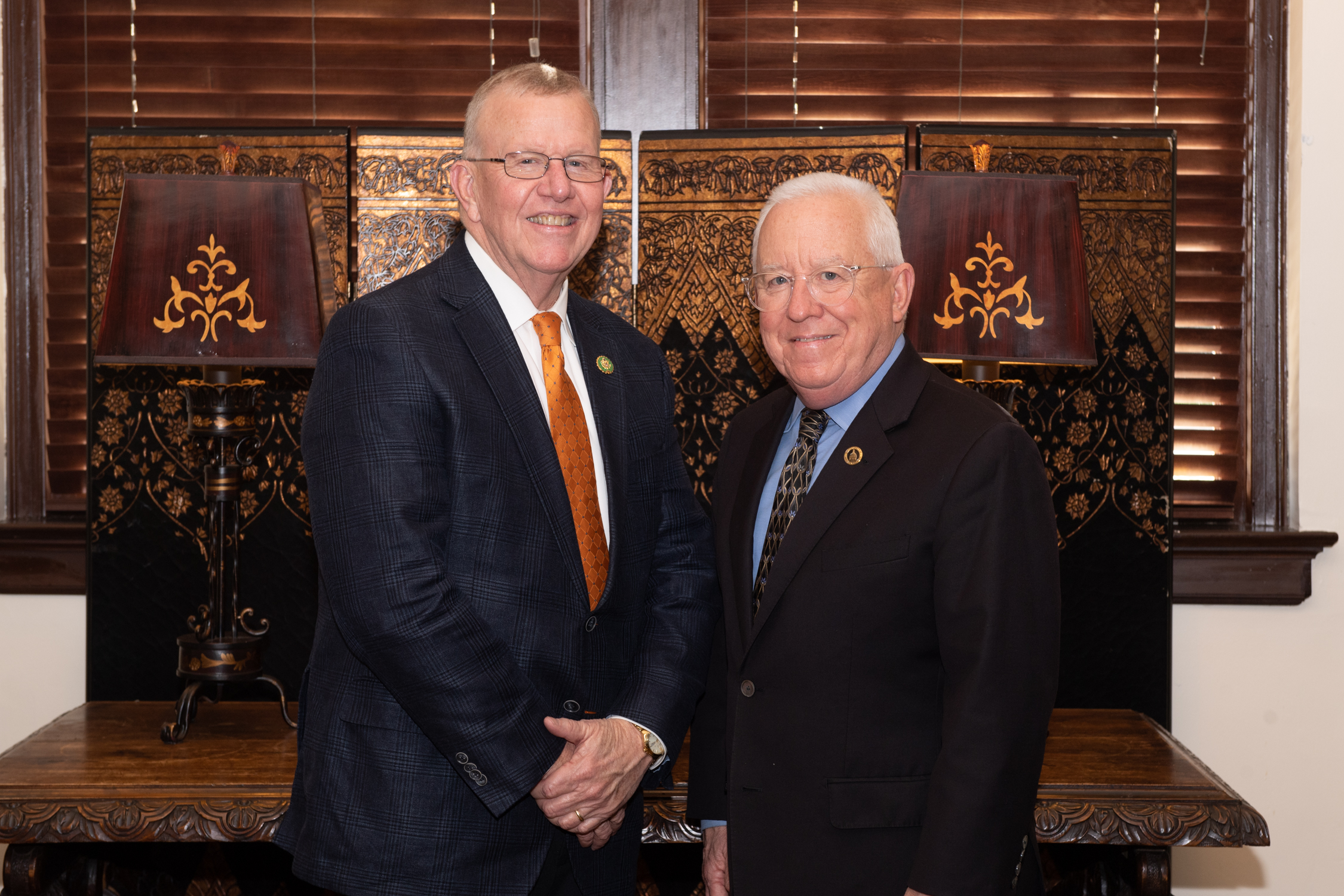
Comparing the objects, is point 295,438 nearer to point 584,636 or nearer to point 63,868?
point 63,868

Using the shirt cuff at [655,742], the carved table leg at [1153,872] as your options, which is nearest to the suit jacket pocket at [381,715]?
the shirt cuff at [655,742]

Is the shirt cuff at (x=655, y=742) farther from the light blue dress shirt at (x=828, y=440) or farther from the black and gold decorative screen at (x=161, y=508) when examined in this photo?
the black and gold decorative screen at (x=161, y=508)

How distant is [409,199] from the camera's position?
2.72 m

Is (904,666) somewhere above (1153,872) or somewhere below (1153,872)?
above

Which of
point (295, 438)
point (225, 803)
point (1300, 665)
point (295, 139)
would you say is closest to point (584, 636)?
point (225, 803)

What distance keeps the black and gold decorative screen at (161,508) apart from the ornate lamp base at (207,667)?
337 mm

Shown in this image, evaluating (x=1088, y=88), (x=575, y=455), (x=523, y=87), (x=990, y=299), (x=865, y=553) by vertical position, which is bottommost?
(x=865, y=553)

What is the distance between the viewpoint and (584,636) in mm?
1686

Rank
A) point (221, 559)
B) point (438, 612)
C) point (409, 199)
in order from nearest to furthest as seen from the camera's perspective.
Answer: point (438, 612) → point (221, 559) → point (409, 199)

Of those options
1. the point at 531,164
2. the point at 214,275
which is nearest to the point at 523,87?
the point at 531,164

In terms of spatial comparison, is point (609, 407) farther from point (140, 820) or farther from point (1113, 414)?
point (1113, 414)

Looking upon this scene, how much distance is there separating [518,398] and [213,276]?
0.97 m

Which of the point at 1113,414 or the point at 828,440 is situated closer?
the point at 828,440

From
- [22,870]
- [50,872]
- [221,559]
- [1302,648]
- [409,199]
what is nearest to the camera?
[22,870]
